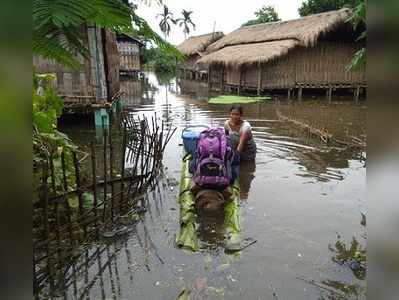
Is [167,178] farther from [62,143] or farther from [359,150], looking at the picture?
[359,150]

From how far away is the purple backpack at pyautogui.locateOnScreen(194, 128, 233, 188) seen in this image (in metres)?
5.50

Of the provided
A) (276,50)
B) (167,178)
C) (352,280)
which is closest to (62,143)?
(167,178)

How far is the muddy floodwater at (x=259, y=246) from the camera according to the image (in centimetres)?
401

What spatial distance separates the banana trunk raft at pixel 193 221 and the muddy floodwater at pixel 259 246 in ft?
0.39

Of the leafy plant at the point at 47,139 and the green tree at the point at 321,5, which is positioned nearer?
the leafy plant at the point at 47,139

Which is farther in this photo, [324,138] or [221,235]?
[324,138]

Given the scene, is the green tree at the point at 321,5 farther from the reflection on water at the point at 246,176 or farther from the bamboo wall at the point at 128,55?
the reflection on water at the point at 246,176

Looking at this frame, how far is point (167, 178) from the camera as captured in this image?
7723mm

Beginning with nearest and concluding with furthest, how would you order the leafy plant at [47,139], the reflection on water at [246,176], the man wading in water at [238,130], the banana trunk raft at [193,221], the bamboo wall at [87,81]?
the leafy plant at [47,139]
the banana trunk raft at [193,221]
the reflection on water at [246,176]
the man wading in water at [238,130]
the bamboo wall at [87,81]

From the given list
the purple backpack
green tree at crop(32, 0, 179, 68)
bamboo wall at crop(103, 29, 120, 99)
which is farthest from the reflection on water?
bamboo wall at crop(103, 29, 120, 99)

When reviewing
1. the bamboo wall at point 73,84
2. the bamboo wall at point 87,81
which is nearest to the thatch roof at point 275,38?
the bamboo wall at point 87,81

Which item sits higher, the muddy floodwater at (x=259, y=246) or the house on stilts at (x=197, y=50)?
the house on stilts at (x=197, y=50)
